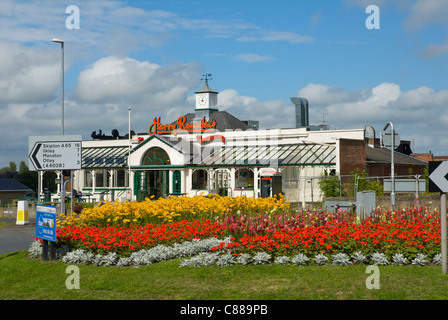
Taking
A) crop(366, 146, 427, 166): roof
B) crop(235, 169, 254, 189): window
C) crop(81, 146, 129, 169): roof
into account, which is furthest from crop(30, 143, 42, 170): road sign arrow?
crop(81, 146, 129, 169): roof

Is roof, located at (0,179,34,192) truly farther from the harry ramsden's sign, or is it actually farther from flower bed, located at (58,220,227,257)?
flower bed, located at (58,220,227,257)

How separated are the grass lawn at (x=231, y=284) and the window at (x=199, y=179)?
108 feet

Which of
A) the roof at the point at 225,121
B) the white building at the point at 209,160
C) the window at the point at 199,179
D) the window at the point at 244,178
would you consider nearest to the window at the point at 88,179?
the white building at the point at 209,160

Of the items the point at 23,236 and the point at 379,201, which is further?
the point at 379,201

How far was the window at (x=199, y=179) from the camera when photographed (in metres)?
45.4

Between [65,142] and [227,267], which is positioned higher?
[65,142]

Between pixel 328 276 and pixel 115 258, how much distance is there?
5.39 meters

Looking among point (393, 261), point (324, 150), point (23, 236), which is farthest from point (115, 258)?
point (324, 150)

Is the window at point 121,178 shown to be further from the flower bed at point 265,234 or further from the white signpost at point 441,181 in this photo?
the white signpost at point 441,181

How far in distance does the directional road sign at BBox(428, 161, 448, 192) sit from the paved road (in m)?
13.0

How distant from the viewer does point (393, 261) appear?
1188 centimetres

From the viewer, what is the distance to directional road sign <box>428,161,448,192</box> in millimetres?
10477

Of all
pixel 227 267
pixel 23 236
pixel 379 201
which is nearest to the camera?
pixel 227 267
